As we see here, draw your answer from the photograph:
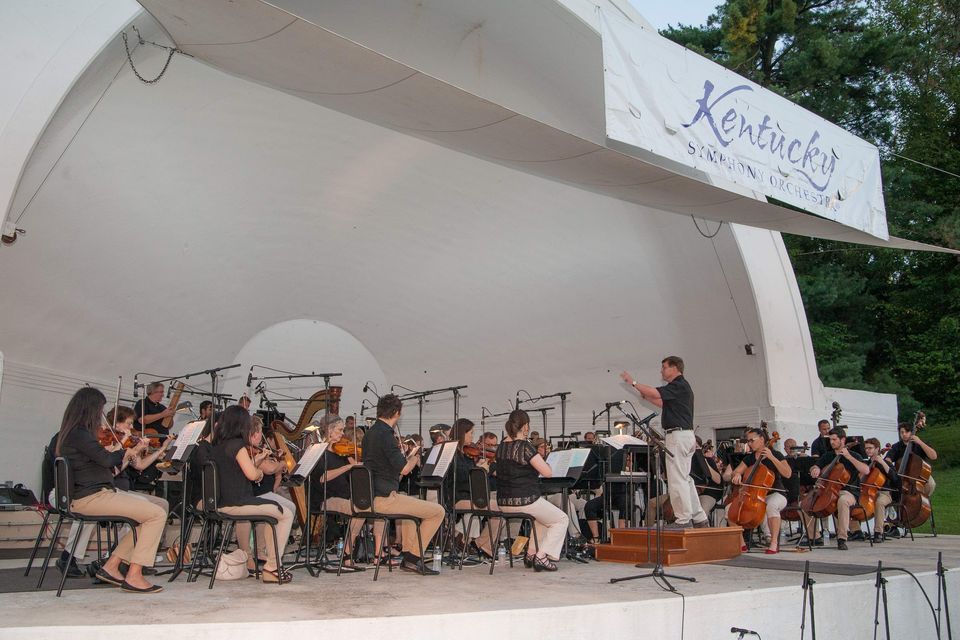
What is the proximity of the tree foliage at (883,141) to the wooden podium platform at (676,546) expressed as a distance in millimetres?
14299

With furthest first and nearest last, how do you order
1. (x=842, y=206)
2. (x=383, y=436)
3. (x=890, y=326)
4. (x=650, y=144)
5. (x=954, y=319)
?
(x=890, y=326) < (x=954, y=319) < (x=842, y=206) < (x=650, y=144) < (x=383, y=436)

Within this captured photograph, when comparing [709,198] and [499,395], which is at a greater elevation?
[709,198]

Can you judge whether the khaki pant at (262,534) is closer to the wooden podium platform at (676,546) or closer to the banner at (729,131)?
the wooden podium platform at (676,546)

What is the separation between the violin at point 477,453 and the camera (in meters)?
8.99

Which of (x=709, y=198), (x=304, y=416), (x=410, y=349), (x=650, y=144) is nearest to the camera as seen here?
(x=650, y=144)

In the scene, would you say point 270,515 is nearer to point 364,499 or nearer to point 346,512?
point 364,499

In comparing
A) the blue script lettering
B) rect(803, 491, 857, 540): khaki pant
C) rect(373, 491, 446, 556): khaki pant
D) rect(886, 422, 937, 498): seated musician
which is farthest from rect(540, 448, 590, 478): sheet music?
rect(886, 422, 937, 498): seated musician

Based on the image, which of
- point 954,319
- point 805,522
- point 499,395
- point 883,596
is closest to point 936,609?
point 883,596

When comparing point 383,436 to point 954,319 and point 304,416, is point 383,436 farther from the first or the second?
point 954,319

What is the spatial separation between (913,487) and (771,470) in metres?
2.34

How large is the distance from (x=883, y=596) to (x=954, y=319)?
17923mm

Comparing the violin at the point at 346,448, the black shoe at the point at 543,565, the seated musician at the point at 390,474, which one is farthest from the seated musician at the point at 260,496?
the black shoe at the point at 543,565

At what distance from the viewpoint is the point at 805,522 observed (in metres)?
9.28

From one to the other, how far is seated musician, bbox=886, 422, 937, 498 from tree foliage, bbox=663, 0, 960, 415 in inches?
424
